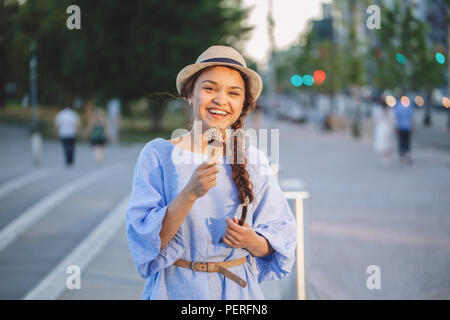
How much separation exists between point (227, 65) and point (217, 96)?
130 mm

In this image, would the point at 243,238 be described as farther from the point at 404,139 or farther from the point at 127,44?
the point at 127,44

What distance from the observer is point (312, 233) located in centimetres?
791

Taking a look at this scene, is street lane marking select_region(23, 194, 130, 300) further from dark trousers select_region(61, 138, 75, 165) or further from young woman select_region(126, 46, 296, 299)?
dark trousers select_region(61, 138, 75, 165)

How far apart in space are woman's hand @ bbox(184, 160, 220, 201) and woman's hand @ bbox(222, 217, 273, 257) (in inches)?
6.3

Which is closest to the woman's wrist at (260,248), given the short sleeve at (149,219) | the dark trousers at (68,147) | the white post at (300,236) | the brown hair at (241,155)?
the brown hair at (241,155)

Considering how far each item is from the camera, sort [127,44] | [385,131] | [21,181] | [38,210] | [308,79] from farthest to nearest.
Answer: [308,79], [127,44], [385,131], [21,181], [38,210]

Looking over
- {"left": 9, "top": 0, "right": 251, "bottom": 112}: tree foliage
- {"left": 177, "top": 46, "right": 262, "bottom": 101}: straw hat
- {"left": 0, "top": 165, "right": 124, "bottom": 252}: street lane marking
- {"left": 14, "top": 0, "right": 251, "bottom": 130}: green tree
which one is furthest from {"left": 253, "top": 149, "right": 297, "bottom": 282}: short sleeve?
{"left": 9, "top": 0, "right": 251, "bottom": 112}: tree foliage

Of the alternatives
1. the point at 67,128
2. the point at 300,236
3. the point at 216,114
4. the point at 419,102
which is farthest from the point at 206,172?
the point at 419,102

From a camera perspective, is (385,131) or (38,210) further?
(385,131)

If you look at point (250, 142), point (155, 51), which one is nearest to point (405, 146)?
point (250, 142)

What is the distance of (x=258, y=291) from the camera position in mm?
2332
